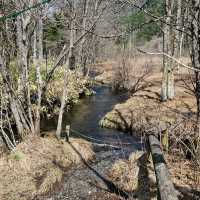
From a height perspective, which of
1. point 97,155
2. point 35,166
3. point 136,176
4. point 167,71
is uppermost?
point 167,71

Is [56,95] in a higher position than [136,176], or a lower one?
lower

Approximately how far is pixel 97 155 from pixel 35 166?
2503 millimetres

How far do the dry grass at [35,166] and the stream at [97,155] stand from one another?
33 cm

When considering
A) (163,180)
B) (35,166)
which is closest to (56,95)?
(35,166)

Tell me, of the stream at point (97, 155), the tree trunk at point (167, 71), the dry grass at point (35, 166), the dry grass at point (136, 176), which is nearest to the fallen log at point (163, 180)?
the dry grass at point (136, 176)

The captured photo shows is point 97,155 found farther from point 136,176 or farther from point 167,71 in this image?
point 167,71

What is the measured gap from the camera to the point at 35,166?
904 centimetres

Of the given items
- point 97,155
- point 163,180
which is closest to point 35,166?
point 97,155

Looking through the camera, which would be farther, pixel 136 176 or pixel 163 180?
pixel 136 176

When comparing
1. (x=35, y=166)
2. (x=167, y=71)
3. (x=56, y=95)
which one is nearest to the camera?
(x=35, y=166)

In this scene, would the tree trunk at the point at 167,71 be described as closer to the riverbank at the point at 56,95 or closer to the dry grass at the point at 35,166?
the riverbank at the point at 56,95

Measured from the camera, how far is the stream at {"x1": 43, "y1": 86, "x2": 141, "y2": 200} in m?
8.17

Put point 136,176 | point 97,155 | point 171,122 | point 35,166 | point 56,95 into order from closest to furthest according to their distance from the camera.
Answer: point 136,176 < point 35,166 < point 97,155 < point 171,122 < point 56,95

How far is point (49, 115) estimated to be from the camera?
55.1 feet
